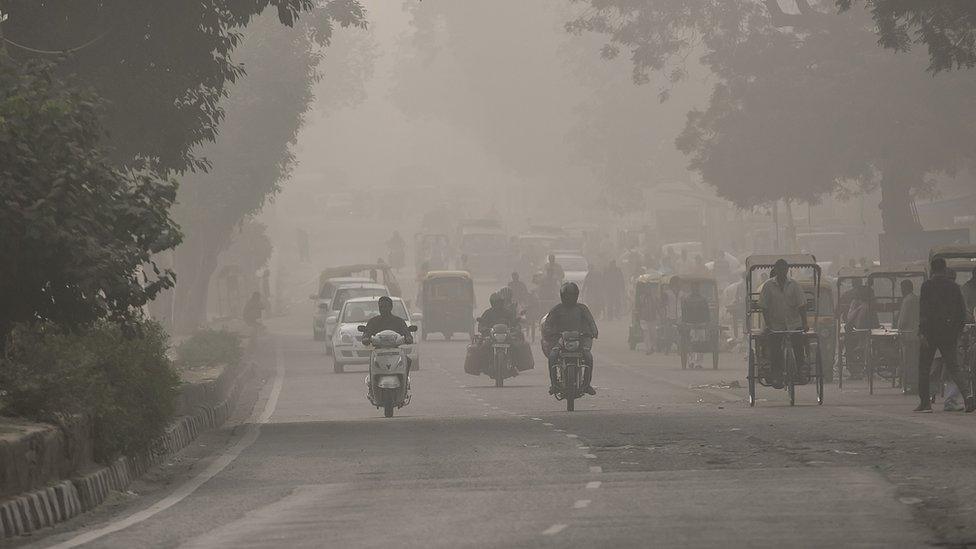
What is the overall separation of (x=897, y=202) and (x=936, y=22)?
21.0 meters

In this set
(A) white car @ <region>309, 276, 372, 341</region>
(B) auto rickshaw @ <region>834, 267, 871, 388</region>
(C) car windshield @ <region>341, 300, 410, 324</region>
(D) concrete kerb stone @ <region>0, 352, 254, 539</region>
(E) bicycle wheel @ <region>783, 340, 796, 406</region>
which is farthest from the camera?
(A) white car @ <region>309, 276, 372, 341</region>

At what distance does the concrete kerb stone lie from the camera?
45.1 ft

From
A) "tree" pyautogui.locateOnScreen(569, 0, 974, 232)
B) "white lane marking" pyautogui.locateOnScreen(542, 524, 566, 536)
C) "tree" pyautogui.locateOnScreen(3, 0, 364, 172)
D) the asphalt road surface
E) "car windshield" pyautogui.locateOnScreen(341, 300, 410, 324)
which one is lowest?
"white lane marking" pyautogui.locateOnScreen(542, 524, 566, 536)

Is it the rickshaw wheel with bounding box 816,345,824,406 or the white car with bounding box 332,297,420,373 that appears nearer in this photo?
the rickshaw wheel with bounding box 816,345,824,406

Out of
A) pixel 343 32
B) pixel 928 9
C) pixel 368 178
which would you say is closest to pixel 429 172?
pixel 368 178

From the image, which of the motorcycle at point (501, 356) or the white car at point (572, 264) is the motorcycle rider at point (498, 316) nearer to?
the motorcycle at point (501, 356)

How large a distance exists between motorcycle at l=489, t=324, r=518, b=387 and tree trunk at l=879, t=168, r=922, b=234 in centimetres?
1996

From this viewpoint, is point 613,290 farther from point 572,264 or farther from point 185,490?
point 185,490

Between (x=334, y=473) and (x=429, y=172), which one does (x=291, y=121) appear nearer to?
(x=334, y=473)

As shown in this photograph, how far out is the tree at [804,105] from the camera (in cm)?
4959

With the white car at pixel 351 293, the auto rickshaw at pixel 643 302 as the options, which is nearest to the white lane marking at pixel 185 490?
the auto rickshaw at pixel 643 302

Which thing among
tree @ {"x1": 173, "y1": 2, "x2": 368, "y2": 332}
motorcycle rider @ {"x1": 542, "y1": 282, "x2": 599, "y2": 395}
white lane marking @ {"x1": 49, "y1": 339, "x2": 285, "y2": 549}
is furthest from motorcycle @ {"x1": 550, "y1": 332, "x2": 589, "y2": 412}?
tree @ {"x1": 173, "y1": 2, "x2": 368, "y2": 332}

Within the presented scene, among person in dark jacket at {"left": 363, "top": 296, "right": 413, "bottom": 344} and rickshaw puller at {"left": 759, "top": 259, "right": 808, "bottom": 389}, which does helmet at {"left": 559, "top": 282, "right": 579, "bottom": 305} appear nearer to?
person in dark jacket at {"left": 363, "top": 296, "right": 413, "bottom": 344}

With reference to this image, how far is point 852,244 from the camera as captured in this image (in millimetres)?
72438
